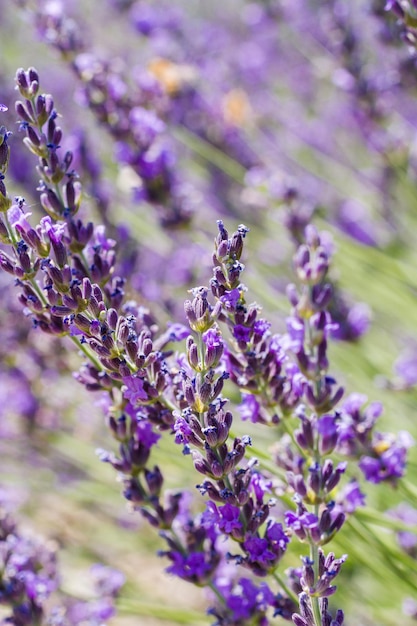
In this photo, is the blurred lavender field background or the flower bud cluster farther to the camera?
the blurred lavender field background

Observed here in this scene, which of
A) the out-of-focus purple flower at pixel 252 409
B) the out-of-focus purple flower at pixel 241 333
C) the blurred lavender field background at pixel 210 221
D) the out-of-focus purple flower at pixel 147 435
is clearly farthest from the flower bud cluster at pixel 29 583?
the out-of-focus purple flower at pixel 241 333

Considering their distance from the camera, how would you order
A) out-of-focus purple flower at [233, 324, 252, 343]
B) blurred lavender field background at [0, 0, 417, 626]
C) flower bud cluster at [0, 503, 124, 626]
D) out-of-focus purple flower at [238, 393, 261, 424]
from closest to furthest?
out-of-focus purple flower at [233, 324, 252, 343], out-of-focus purple flower at [238, 393, 261, 424], flower bud cluster at [0, 503, 124, 626], blurred lavender field background at [0, 0, 417, 626]

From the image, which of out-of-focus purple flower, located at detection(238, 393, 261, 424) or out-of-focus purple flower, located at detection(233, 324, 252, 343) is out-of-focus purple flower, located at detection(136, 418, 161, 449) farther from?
→ out-of-focus purple flower, located at detection(233, 324, 252, 343)

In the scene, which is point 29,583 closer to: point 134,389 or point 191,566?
point 191,566

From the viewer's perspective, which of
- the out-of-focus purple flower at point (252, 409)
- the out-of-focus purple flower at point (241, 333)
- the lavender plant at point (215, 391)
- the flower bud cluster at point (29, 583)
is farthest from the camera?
the flower bud cluster at point (29, 583)

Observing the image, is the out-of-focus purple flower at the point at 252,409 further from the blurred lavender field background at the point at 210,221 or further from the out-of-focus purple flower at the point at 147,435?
the blurred lavender field background at the point at 210,221

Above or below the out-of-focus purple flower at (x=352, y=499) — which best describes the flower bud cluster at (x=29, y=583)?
below

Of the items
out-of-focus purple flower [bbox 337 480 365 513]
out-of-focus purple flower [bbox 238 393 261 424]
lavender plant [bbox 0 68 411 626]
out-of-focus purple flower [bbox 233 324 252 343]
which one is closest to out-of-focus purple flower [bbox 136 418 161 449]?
lavender plant [bbox 0 68 411 626]
